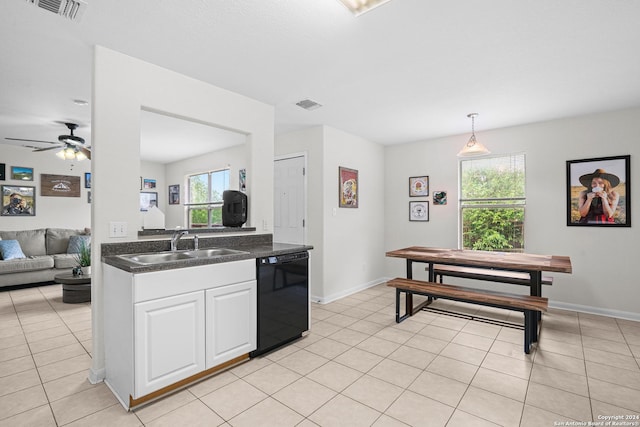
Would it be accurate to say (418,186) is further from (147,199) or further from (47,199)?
(47,199)

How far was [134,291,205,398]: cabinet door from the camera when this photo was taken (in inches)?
76.0

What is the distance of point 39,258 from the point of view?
5035mm

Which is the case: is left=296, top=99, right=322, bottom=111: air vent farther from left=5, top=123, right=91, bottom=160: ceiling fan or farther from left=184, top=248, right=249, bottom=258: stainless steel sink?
left=5, top=123, right=91, bottom=160: ceiling fan

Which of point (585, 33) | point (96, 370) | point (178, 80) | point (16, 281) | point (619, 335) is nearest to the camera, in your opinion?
point (585, 33)

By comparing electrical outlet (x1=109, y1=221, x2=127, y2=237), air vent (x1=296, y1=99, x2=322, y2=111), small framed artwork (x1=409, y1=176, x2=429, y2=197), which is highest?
air vent (x1=296, y1=99, x2=322, y2=111)

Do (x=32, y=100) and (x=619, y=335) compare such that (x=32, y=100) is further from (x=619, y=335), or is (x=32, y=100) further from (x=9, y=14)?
(x=619, y=335)

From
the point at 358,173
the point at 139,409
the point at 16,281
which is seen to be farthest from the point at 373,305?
the point at 16,281

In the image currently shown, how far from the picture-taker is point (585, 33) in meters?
2.14

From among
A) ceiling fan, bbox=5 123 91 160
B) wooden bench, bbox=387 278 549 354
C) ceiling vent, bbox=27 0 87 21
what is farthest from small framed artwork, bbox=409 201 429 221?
ceiling fan, bbox=5 123 91 160

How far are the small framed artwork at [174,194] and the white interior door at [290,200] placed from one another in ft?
11.9

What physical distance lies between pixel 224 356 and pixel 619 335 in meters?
3.77

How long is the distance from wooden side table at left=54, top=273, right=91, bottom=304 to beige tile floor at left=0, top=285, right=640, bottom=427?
0.68 meters

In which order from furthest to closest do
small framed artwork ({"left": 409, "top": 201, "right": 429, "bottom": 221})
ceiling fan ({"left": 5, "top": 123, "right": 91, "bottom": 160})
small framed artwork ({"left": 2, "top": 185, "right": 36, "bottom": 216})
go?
1. small framed artwork ({"left": 2, "top": 185, "right": 36, "bottom": 216})
2. small framed artwork ({"left": 409, "top": 201, "right": 429, "bottom": 221})
3. ceiling fan ({"left": 5, "top": 123, "right": 91, "bottom": 160})

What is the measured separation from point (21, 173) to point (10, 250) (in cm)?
156
